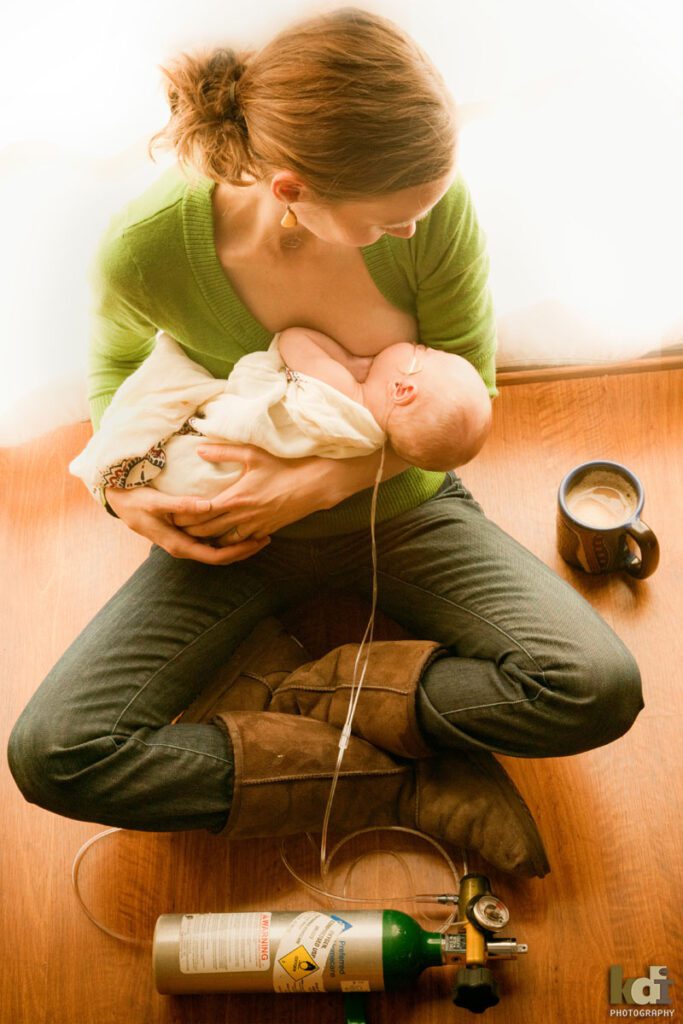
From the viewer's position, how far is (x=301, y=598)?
1.43 metres

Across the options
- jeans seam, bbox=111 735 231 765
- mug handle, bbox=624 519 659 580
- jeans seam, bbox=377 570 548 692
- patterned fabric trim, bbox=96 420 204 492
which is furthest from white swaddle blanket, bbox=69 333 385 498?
mug handle, bbox=624 519 659 580

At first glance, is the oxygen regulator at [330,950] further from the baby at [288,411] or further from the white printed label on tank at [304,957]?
the baby at [288,411]

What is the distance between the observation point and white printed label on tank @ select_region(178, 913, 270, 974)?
1242mm

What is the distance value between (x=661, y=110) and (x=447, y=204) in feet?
1.08

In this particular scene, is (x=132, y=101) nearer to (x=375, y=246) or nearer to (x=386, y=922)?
(x=375, y=246)

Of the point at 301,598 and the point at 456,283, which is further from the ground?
the point at 456,283

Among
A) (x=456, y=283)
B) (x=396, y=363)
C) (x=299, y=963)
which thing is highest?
(x=456, y=283)

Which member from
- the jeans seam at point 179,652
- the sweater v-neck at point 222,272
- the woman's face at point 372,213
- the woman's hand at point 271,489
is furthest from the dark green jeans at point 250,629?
the woman's face at point 372,213

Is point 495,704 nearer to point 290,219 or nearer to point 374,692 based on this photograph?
point 374,692

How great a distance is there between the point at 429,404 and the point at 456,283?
184mm

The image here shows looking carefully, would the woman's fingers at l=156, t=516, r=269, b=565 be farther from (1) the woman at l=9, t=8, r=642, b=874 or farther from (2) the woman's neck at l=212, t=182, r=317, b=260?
(2) the woman's neck at l=212, t=182, r=317, b=260

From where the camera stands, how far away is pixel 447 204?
1.13 meters

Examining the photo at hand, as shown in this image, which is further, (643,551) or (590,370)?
(590,370)

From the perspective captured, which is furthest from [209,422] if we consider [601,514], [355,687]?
[601,514]
